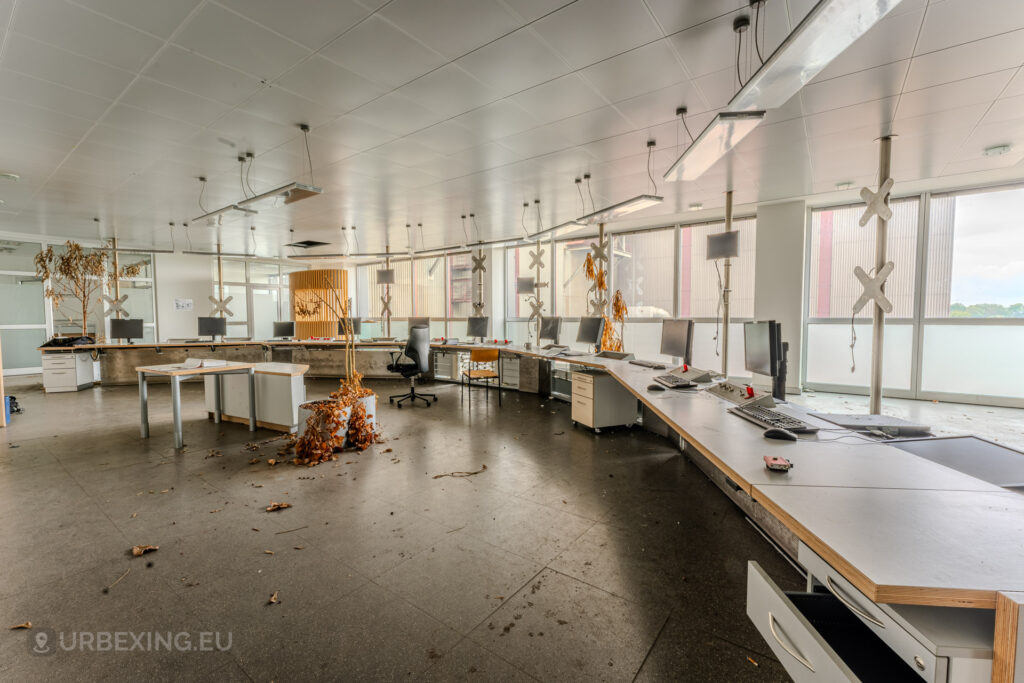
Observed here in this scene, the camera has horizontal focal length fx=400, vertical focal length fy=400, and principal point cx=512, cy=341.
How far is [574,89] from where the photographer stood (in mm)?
3381

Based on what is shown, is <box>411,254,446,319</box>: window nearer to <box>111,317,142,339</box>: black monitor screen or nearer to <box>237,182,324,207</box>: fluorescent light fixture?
<box>111,317,142,339</box>: black monitor screen

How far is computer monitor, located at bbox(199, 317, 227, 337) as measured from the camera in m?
9.14

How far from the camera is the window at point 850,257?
21.6ft

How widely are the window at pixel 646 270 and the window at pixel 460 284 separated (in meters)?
4.25

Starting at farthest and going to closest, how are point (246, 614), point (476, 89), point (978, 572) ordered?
point (476, 89) → point (246, 614) → point (978, 572)

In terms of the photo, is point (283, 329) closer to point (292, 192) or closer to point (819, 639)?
point (292, 192)

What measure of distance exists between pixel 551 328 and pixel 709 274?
3688mm

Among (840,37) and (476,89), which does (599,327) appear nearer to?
(476,89)

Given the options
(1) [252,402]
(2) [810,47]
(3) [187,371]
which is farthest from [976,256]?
(3) [187,371]

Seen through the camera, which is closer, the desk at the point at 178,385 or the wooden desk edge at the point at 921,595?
the wooden desk edge at the point at 921,595

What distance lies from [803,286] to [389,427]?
7.32 m

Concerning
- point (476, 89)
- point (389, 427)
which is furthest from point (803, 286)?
point (389, 427)

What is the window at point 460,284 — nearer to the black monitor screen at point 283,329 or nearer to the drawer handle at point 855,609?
the black monitor screen at point 283,329

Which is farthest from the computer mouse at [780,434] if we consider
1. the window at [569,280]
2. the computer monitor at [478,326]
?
the window at [569,280]
